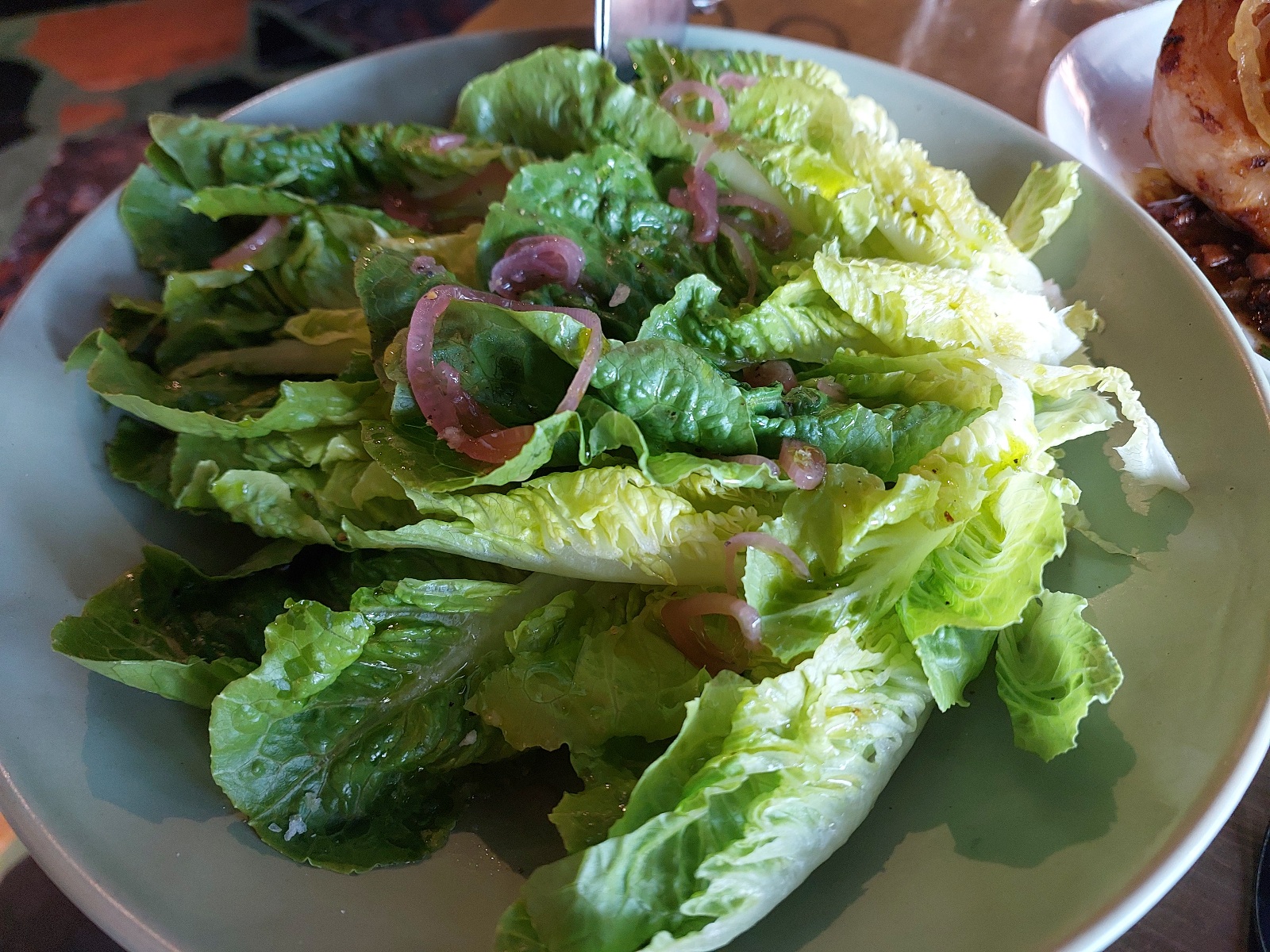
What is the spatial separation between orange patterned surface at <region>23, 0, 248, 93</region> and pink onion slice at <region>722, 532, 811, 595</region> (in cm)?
238

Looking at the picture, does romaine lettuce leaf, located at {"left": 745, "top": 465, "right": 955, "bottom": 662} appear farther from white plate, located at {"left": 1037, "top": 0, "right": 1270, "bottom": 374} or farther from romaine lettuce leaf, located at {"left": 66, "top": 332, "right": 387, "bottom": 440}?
white plate, located at {"left": 1037, "top": 0, "right": 1270, "bottom": 374}

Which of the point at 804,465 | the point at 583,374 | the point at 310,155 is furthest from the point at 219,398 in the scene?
the point at 804,465

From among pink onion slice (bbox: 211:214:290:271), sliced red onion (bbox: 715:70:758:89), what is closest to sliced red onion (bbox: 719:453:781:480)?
sliced red onion (bbox: 715:70:758:89)

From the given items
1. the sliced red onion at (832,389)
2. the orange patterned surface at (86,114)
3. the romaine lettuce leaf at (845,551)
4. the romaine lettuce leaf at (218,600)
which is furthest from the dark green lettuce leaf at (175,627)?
the orange patterned surface at (86,114)

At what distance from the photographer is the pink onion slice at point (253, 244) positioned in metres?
1.39

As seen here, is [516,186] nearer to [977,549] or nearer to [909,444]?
[909,444]

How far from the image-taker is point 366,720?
1029mm

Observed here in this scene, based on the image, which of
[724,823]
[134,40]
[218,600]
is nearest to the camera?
[724,823]

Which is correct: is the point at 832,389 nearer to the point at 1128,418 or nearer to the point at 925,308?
the point at 925,308

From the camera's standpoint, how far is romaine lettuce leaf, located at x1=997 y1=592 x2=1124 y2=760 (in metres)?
0.84

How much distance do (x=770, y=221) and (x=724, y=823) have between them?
0.91 m

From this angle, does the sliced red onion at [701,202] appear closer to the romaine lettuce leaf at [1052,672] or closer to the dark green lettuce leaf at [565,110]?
the dark green lettuce leaf at [565,110]

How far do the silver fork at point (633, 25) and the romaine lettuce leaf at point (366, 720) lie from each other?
42.9 inches

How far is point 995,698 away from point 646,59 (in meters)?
1.24
